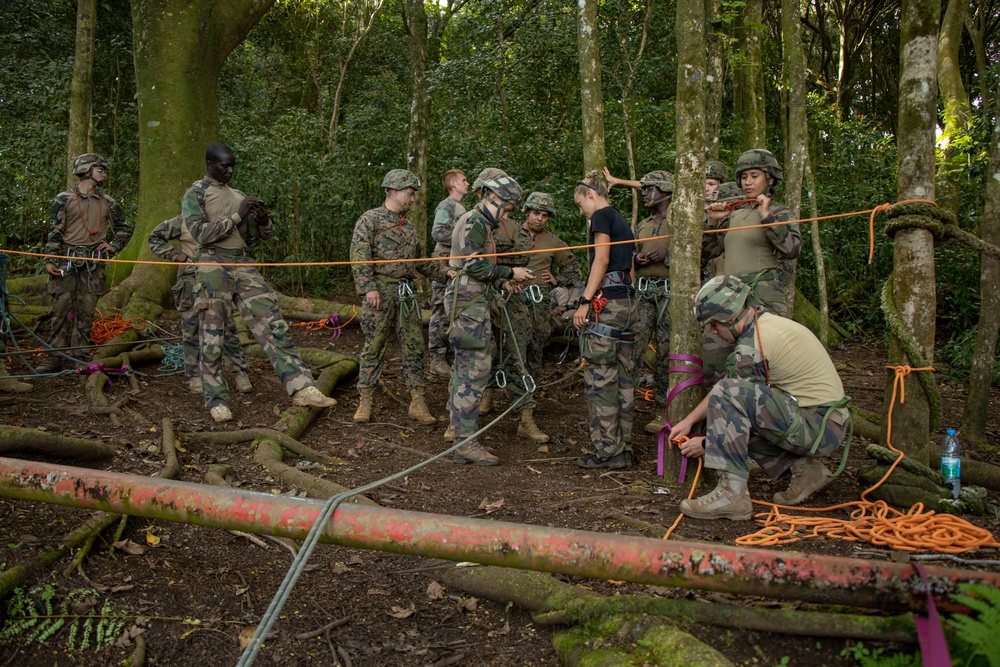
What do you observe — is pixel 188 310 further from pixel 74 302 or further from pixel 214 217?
pixel 74 302

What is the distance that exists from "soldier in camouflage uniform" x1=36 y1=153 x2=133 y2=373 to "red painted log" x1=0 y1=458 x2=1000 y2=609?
254 inches

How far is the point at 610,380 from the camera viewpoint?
6.11 meters

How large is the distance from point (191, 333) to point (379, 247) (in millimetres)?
2002

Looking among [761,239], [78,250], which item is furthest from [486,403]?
[78,250]

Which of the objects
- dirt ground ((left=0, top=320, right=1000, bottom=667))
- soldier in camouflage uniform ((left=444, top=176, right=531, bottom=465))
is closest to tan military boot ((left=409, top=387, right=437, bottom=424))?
dirt ground ((left=0, top=320, right=1000, bottom=667))

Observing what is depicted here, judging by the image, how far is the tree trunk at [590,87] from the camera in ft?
25.8

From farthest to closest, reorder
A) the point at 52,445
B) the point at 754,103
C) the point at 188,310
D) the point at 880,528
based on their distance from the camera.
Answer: the point at 754,103
the point at 188,310
the point at 52,445
the point at 880,528

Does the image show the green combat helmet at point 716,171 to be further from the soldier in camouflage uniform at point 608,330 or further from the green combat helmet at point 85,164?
the green combat helmet at point 85,164

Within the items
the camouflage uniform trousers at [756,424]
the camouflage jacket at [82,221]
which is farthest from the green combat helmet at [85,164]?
the camouflage uniform trousers at [756,424]

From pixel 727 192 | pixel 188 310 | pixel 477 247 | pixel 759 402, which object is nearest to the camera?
pixel 759 402

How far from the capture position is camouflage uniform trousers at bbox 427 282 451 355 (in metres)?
8.80


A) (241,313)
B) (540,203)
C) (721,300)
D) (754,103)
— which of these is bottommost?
(241,313)

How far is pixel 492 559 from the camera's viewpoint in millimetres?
2854

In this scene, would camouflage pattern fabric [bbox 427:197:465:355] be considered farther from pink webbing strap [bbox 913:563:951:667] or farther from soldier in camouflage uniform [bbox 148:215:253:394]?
pink webbing strap [bbox 913:563:951:667]
